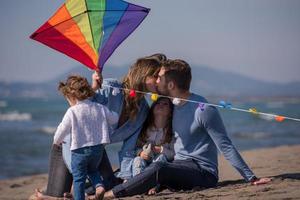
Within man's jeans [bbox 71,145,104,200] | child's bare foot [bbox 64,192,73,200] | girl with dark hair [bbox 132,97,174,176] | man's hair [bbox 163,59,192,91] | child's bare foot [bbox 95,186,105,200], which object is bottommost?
child's bare foot [bbox 64,192,73,200]

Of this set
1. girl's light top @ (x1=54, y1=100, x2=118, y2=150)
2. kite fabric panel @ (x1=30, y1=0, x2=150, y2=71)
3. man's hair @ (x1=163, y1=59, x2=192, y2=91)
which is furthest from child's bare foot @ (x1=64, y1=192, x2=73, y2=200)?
man's hair @ (x1=163, y1=59, x2=192, y2=91)

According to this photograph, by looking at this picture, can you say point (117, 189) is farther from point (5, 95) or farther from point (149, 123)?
point (5, 95)

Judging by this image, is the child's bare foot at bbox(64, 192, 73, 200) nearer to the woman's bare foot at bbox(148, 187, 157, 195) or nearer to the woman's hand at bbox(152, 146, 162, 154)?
the woman's bare foot at bbox(148, 187, 157, 195)

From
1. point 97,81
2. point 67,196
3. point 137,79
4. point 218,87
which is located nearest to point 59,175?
point 67,196

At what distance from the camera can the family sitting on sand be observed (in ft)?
17.0

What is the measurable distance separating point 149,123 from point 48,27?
4.10ft

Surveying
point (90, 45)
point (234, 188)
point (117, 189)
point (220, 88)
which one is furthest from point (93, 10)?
point (220, 88)

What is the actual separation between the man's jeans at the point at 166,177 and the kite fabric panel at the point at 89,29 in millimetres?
1059

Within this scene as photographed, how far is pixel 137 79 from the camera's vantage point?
17.6ft

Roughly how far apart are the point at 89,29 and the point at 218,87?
461 ft

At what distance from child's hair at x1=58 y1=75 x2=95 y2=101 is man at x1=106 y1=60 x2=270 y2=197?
77 centimetres

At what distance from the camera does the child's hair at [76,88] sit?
4.84 m

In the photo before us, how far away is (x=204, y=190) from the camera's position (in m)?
5.30

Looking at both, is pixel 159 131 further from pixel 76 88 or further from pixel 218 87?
pixel 218 87
